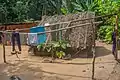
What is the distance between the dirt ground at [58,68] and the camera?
27.4 feet

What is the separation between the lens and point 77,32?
35.5ft

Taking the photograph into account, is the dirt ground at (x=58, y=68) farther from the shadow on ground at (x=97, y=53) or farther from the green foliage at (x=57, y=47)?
the green foliage at (x=57, y=47)

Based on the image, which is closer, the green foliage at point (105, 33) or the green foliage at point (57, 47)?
the green foliage at point (57, 47)

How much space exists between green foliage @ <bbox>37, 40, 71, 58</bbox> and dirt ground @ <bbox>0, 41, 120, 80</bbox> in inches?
16.0

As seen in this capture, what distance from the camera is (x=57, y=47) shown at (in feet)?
34.5

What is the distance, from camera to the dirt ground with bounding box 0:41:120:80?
27.4 feet

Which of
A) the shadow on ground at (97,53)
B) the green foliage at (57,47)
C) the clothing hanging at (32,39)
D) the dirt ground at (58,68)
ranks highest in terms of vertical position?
the clothing hanging at (32,39)

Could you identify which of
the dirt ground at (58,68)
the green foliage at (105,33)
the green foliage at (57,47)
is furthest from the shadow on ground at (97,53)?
the green foliage at (105,33)

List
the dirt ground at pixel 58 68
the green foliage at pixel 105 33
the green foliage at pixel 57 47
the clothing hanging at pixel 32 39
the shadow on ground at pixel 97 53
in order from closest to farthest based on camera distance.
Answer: the dirt ground at pixel 58 68
the clothing hanging at pixel 32 39
the green foliage at pixel 57 47
the shadow on ground at pixel 97 53
the green foliage at pixel 105 33

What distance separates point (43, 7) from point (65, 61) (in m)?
7.93

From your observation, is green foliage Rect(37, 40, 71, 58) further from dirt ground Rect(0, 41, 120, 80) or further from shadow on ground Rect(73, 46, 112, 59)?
shadow on ground Rect(73, 46, 112, 59)

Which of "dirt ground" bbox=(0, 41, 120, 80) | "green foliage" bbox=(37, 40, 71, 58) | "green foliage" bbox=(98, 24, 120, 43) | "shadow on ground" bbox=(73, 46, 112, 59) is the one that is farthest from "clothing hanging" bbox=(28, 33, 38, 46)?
"green foliage" bbox=(98, 24, 120, 43)

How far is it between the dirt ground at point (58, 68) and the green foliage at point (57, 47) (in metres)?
0.41

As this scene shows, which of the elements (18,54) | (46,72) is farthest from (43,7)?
(46,72)
